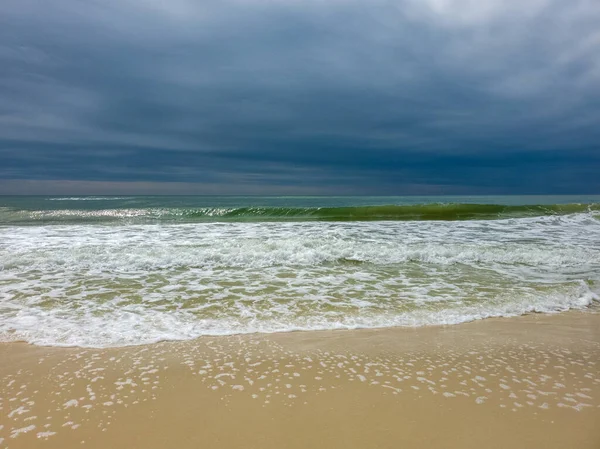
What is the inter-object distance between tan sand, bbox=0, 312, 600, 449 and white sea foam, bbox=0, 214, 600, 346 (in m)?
0.64

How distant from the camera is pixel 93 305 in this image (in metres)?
5.68

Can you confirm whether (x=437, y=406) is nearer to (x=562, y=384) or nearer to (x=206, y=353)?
(x=562, y=384)

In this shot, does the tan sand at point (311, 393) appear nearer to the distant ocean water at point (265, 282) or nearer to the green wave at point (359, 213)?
the distant ocean water at point (265, 282)

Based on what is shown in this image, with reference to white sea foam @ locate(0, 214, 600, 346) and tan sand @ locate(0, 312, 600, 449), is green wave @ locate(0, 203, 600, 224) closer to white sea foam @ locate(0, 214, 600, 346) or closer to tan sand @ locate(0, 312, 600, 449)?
white sea foam @ locate(0, 214, 600, 346)

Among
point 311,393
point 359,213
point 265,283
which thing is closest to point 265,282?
point 265,283

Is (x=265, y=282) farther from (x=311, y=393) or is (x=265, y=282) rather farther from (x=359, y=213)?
(x=359, y=213)

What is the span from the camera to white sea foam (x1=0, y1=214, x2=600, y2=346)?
4.93 meters

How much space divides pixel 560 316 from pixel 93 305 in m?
7.07

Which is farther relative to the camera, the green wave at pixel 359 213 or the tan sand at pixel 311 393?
the green wave at pixel 359 213

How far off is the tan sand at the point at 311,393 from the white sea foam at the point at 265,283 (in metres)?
0.64

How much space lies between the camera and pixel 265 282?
715cm

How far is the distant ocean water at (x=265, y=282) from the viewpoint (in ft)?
16.2

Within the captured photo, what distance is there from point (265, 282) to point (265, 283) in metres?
0.08

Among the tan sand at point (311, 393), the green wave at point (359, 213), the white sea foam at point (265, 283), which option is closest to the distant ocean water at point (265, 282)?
the white sea foam at point (265, 283)
